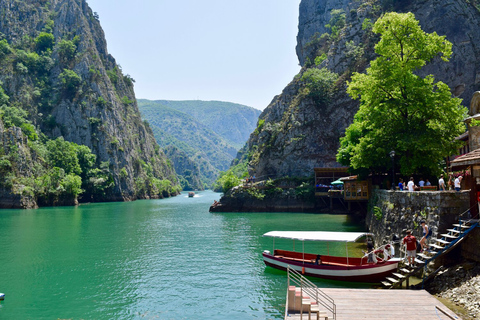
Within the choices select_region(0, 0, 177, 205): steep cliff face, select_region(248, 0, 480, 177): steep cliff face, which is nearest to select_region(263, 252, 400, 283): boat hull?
select_region(248, 0, 480, 177): steep cliff face

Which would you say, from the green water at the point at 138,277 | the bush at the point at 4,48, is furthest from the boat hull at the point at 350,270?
the bush at the point at 4,48

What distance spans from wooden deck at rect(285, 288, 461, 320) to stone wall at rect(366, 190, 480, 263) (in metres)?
4.22

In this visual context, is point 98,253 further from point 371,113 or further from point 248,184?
point 248,184

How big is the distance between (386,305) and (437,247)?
5.63m

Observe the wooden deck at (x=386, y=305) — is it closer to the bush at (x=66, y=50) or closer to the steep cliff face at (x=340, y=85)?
the steep cliff face at (x=340, y=85)

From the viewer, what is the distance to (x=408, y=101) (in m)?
30.8

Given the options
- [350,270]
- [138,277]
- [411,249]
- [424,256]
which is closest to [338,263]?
[350,270]

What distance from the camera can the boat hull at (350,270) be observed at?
21141 millimetres

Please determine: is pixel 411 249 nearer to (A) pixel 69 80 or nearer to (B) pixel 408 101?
(B) pixel 408 101

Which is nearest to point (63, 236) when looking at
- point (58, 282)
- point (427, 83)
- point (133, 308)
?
point (58, 282)

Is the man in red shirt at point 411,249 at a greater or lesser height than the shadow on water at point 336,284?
greater

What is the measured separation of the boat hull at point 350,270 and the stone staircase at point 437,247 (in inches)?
44.4

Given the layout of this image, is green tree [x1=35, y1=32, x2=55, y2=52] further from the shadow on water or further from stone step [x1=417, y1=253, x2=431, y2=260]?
stone step [x1=417, y1=253, x2=431, y2=260]

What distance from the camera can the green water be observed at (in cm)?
1914
